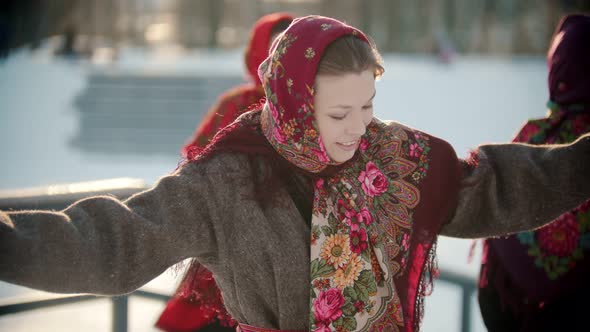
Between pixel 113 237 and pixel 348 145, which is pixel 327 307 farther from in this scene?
pixel 113 237

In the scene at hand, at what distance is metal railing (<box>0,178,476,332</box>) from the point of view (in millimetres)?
2152

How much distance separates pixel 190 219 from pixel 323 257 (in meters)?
0.30

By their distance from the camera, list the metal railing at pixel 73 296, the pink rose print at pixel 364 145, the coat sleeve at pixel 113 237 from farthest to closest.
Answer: the metal railing at pixel 73 296 < the pink rose print at pixel 364 145 < the coat sleeve at pixel 113 237

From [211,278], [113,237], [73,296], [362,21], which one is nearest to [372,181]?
[211,278]

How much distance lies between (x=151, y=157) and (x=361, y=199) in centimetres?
796

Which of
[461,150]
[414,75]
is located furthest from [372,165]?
[414,75]

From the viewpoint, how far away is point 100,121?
11.2m

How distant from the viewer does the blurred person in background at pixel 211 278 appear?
1.71 m

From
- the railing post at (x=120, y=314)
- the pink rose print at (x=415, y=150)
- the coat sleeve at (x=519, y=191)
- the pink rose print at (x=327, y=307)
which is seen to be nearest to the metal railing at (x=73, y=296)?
the railing post at (x=120, y=314)

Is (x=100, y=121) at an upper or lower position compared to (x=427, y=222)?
lower

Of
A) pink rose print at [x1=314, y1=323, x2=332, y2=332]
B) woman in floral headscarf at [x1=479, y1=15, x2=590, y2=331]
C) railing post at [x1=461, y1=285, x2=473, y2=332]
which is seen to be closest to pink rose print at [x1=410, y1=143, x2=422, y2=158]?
pink rose print at [x1=314, y1=323, x2=332, y2=332]

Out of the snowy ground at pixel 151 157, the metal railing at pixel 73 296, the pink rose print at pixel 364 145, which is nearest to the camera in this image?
the pink rose print at pixel 364 145

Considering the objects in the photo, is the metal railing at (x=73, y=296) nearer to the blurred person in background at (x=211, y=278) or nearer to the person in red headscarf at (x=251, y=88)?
the blurred person in background at (x=211, y=278)

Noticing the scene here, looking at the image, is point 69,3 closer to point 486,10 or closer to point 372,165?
point 486,10
